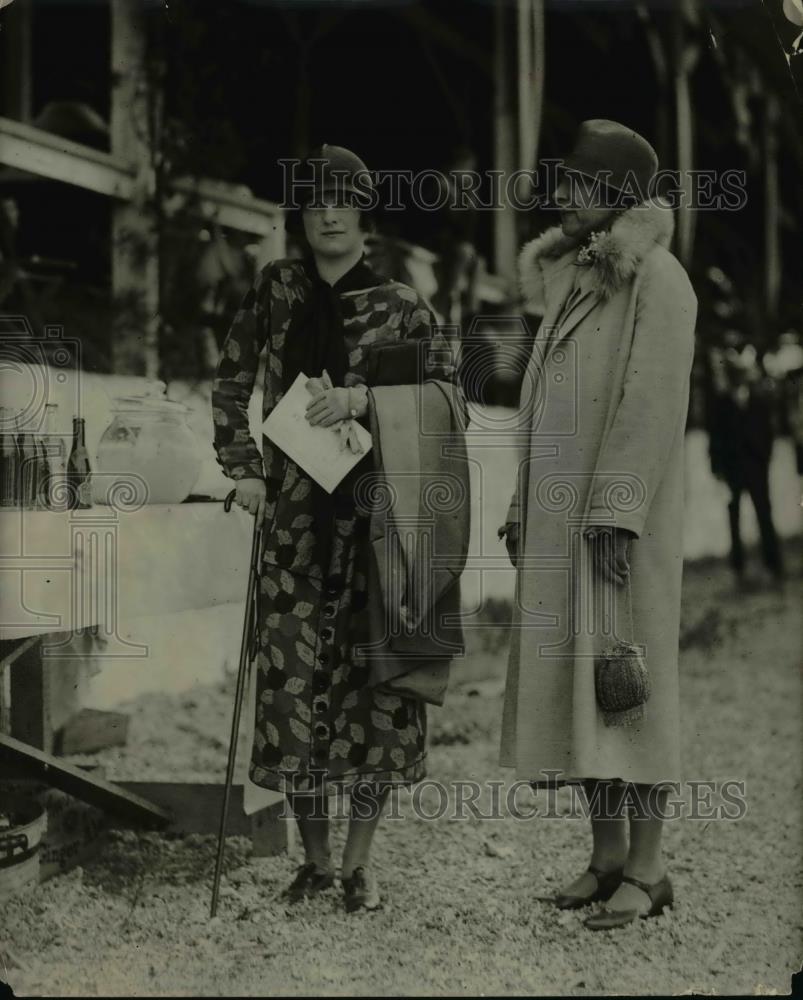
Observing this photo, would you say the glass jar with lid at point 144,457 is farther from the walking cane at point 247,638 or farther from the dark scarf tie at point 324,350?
the dark scarf tie at point 324,350

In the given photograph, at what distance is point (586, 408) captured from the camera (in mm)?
2852

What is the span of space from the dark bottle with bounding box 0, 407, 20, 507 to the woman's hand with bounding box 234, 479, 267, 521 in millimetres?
597

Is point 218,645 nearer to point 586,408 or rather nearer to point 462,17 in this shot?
point 586,408

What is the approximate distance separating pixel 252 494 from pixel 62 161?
1.98 metres

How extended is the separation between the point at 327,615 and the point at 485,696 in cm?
267

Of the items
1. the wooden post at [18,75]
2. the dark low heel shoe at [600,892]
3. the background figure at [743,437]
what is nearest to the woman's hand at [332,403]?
the dark low heel shoe at [600,892]

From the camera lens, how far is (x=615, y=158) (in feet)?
9.18

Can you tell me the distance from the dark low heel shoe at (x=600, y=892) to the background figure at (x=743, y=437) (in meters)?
4.89

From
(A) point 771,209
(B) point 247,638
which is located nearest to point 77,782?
(B) point 247,638

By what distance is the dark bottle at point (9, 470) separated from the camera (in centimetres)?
307

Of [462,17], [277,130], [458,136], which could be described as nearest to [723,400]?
[458,136]

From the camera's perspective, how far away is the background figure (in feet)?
24.9

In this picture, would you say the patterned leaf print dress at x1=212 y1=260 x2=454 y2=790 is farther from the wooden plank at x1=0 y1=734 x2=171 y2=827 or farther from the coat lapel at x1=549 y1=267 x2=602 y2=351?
the wooden plank at x1=0 y1=734 x2=171 y2=827

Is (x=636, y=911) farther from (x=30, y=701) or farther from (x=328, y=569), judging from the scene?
(x=30, y=701)
